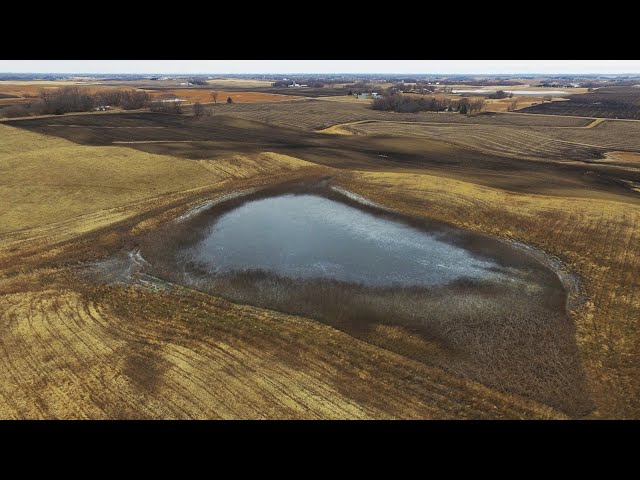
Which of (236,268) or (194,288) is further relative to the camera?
(236,268)

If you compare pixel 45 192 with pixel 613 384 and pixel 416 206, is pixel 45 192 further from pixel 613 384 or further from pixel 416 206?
pixel 613 384

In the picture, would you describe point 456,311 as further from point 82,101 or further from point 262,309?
point 82,101

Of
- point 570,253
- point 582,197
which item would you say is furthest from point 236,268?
point 582,197

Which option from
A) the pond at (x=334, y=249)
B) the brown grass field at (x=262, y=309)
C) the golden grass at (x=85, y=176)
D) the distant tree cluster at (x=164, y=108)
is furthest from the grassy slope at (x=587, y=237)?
the distant tree cluster at (x=164, y=108)

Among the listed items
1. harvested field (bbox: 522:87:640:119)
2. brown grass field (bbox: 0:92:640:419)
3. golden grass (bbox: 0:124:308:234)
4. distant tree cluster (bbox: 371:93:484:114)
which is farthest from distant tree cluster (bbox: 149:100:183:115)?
harvested field (bbox: 522:87:640:119)

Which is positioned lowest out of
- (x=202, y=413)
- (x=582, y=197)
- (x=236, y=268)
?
(x=202, y=413)

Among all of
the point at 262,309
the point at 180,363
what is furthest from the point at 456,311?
the point at 180,363

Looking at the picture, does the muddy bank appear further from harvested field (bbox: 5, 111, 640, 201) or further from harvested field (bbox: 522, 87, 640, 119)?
harvested field (bbox: 522, 87, 640, 119)
